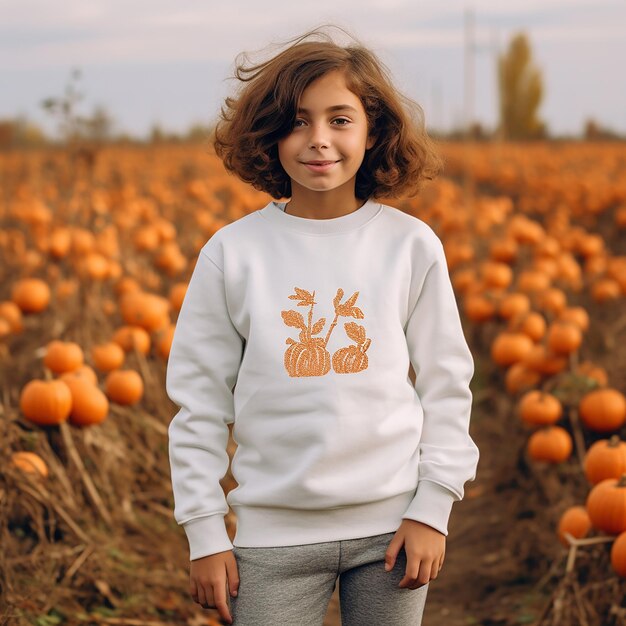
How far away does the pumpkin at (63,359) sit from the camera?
12.8 ft

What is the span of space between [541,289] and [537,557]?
2.68 m

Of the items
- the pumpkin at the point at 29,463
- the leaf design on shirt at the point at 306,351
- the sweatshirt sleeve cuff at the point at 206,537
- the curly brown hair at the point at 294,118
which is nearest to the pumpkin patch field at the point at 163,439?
the pumpkin at the point at 29,463

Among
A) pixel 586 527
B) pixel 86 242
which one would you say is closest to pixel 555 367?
pixel 586 527

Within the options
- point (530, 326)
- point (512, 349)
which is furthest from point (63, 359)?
point (530, 326)

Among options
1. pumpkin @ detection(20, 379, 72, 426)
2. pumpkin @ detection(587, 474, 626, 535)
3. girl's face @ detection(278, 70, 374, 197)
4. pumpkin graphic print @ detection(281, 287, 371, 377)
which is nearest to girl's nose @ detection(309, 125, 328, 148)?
girl's face @ detection(278, 70, 374, 197)

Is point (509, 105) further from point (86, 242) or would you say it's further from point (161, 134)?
point (86, 242)

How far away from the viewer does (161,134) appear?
27.8m

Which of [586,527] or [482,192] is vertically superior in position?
[586,527]

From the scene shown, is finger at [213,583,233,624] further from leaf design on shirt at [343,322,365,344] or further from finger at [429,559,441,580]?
leaf design on shirt at [343,322,365,344]

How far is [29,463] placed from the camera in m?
3.44

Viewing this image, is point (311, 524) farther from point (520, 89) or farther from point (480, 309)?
point (520, 89)

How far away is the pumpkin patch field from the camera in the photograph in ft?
10.7

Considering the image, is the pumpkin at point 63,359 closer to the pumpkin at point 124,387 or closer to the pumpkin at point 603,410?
the pumpkin at point 124,387

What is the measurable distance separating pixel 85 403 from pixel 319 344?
6.04 ft
